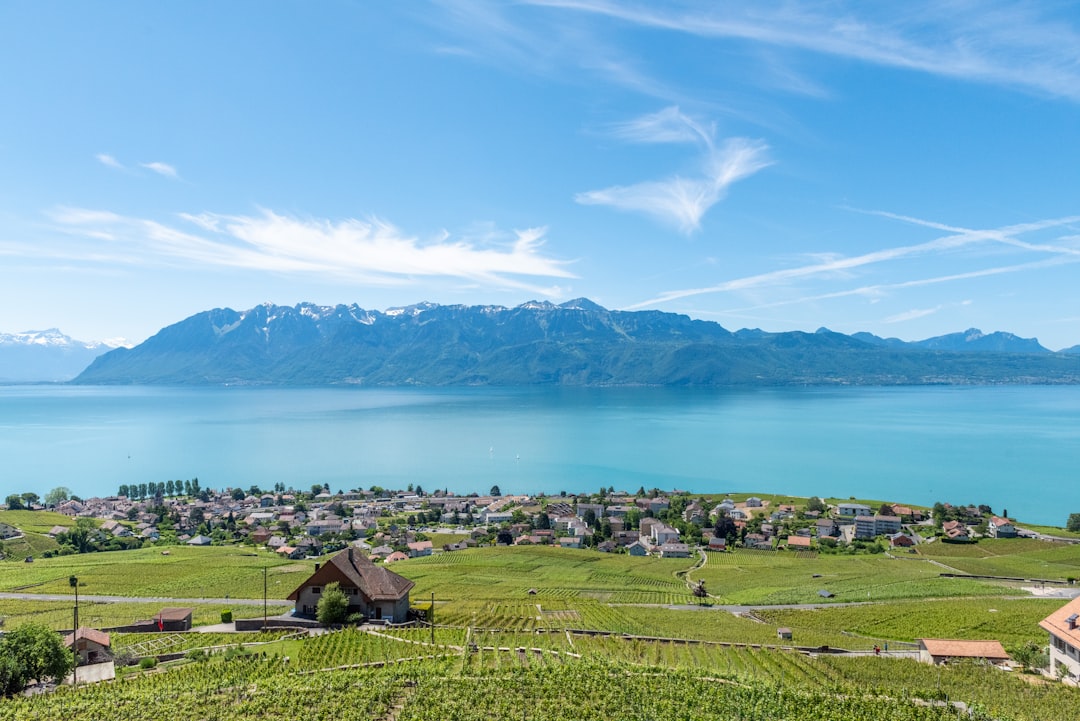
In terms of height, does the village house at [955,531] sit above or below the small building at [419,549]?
above

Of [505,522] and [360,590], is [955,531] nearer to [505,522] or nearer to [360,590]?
[505,522]

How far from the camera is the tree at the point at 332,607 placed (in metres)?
32.0

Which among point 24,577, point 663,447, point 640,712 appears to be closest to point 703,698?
point 640,712

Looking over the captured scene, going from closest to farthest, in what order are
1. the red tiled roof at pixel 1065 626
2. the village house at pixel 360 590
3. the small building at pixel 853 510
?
1. the red tiled roof at pixel 1065 626
2. the village house at pixel 360 590
3. the small building at pixel 853 510

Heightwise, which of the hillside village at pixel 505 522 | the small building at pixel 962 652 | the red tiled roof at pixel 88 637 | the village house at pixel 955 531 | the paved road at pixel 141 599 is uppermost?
the red tiled roof at pixel 88 637

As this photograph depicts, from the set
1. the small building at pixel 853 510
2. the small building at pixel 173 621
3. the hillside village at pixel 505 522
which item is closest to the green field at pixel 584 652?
the small building at pixel 173 621

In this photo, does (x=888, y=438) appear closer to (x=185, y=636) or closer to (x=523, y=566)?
(x=523, y=566)

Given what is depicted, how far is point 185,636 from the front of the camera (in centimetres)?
3130

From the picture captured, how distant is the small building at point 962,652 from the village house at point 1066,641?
1.78m

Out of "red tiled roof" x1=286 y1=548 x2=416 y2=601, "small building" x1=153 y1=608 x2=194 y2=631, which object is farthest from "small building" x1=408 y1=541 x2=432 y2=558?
"small building" x1=153 y1=608 x2=194 y2=631

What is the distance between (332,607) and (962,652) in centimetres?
2831

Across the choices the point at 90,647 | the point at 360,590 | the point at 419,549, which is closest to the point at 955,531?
the point at 419,549

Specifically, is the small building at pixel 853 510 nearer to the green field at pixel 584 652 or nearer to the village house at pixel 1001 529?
the village house at pixel 1001 529

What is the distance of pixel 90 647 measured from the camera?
1073 inches
